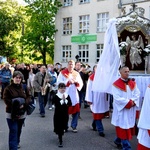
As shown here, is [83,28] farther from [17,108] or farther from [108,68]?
[17,108]

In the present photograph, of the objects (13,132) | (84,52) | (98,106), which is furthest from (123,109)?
(84,52)

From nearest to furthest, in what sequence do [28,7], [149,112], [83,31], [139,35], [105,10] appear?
[149,112]
[139,35]
[105,10]
[83,31]
[28,7]

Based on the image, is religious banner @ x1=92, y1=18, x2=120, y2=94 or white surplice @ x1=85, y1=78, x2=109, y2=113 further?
white surplice @ x1=85, y1=78, x2=109, y2=113

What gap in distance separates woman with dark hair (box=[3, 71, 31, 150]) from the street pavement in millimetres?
889

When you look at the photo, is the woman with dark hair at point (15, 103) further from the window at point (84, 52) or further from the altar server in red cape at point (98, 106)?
the window at point (84, 52)

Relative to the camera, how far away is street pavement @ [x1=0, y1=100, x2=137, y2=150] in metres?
7.09

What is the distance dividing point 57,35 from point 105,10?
686cm

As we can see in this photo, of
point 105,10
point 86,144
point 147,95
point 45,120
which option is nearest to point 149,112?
point 147,95

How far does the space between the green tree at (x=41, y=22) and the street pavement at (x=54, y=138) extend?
80.0 ft

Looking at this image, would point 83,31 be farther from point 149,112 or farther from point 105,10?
point 149,112

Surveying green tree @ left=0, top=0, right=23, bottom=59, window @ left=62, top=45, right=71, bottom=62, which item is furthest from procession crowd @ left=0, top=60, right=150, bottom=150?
window @ left=62, top=45, right=71, bottom=62

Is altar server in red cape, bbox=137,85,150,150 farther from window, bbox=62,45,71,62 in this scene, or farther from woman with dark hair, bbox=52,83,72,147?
window, bbox=62,45,71,62

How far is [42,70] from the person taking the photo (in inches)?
444

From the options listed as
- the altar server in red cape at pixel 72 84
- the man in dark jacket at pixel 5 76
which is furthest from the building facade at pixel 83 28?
the altar server in red cape at pixel 72 84
